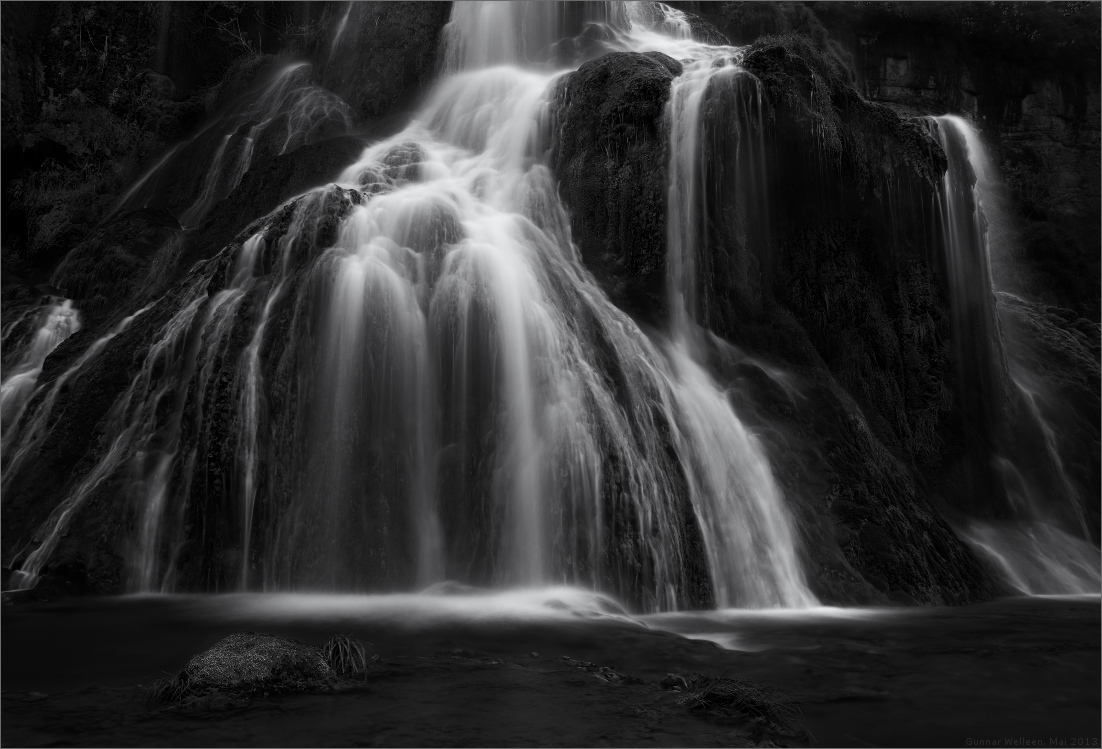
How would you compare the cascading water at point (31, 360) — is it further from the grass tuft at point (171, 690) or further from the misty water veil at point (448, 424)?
the grass tuft at point (171, 690)

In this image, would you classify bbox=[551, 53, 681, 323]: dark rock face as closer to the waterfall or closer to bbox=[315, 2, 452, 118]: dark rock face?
the waterfall

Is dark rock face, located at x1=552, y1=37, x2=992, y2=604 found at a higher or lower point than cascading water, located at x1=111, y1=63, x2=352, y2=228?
lower

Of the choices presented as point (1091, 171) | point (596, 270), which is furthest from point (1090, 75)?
point (596, 270)

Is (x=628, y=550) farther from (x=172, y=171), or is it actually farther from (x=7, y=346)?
(x=172, y=171)

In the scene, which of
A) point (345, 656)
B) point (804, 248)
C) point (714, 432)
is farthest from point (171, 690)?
point (804, 248)

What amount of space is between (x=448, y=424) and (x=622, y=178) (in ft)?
20.2

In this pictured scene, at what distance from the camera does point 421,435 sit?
34.9 feet

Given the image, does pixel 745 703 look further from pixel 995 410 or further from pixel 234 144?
pixel 234 144

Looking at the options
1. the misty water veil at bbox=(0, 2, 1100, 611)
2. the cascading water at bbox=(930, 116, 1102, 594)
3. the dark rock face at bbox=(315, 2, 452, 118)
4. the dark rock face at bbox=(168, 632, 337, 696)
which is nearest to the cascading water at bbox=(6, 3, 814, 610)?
the misty water veil at bbox=(0, 2, 1100, 611)

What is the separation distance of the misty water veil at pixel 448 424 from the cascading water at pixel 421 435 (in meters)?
0.03

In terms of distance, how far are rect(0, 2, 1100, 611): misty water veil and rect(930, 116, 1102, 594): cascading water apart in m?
0.18

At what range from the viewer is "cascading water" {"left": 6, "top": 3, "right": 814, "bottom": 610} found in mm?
9883

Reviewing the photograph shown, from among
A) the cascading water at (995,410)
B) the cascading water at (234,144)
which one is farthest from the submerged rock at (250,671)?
the cascading water at (234,144)

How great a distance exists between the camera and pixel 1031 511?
602 inches
